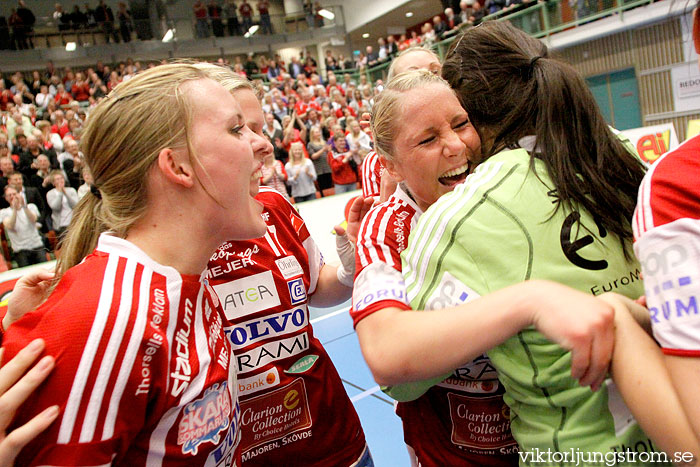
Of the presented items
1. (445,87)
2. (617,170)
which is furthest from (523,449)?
(445,87)

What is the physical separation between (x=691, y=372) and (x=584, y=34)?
1551 centimetres

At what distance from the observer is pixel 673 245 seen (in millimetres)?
708

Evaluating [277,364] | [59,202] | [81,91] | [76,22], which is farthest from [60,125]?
[277,364]

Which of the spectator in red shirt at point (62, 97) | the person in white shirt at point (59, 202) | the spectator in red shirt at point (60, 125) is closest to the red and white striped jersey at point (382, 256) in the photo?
the person in white shirt at point (59, 202)

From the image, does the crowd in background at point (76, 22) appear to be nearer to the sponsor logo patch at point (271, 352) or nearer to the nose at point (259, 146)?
the nose at point (259, 146)

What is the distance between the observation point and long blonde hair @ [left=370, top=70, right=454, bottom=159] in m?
1.36

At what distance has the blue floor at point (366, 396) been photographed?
122 inches

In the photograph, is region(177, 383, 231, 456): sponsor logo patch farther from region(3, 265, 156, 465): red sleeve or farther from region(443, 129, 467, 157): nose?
region(443, 129, 467, 157): nose

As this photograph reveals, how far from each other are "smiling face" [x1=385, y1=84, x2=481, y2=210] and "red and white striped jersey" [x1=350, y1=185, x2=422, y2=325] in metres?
0.09

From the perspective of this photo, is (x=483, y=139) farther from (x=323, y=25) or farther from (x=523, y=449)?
(x=323, y=25)

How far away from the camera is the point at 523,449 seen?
3.17 feet

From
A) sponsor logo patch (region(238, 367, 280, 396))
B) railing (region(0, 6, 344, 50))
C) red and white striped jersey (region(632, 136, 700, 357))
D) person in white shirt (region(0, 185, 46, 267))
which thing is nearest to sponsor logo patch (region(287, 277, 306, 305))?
sponsor logo patch (region(238, 367, 280, 396))

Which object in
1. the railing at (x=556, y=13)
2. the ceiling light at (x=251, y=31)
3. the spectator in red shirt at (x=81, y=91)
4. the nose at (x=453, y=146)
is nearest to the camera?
the nose at (x=453, y=146)

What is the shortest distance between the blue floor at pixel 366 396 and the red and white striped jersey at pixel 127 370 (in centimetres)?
212
